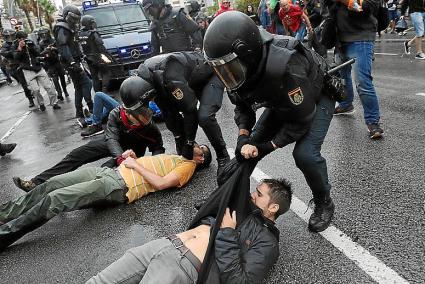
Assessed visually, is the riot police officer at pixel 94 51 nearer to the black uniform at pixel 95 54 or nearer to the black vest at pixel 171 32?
the black uniform at pixel 95 54

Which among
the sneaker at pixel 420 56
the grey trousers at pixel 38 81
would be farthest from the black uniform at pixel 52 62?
the sneaker at pixel 420 56

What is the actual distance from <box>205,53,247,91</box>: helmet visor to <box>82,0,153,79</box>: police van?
27.2 ft

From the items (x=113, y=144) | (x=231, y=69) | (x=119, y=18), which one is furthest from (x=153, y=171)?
(x=119, y=18)

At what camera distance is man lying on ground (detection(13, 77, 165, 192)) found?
398 centimetres

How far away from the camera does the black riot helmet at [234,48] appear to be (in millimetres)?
2203

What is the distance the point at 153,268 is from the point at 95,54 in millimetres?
6888

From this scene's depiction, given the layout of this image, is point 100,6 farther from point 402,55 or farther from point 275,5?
point 402,55

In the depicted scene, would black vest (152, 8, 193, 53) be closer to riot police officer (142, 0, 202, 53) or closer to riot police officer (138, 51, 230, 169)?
riot police officer (142, 0, 202, 53)

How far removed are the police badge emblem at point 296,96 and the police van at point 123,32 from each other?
8393 mm

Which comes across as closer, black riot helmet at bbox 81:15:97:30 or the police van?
black riot helmet at bbox 81:15:97:30

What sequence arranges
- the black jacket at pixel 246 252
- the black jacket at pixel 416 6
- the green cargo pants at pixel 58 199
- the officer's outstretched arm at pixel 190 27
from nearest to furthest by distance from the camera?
the black jacket at pixel 246 252 < the green cargo pants at pixel 58 199 < the officer's outstretched arm at pixel 190 27 < the black jacket at pixel 416 6

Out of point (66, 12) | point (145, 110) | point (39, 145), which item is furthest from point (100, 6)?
point (145, 110)

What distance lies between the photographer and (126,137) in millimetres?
4273

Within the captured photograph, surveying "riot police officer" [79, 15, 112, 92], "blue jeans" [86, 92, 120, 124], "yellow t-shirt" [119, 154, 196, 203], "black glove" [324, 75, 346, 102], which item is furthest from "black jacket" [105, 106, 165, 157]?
"riot police officer" [79, 15, 112, 92]
